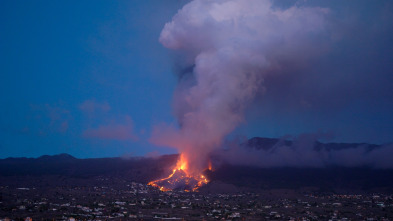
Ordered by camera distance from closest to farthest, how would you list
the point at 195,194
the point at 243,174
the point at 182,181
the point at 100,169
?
1. the point at 195,194
2. the point at 182,181
3. the point at 243,174
4. the point at 100,169

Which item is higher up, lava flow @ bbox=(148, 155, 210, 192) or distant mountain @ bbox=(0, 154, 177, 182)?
distant mountain @ bbox=(0, 154, 177, 182)

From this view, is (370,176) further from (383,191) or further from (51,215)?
(51,215)

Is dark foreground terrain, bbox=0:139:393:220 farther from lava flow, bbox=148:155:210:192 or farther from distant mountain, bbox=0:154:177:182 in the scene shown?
lava flow, bbox=148:155:210:192

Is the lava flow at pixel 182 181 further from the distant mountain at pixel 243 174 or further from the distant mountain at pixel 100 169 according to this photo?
Result: the distant mountain at pixel 100 169

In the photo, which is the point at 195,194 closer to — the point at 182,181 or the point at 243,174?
the point at 182,181

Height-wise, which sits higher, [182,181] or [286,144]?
[286,144]

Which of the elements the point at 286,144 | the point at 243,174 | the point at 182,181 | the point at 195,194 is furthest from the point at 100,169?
the point at 286,144

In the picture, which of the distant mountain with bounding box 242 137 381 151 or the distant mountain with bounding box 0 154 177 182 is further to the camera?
the distant mountain with bounding box 242 137 381 151

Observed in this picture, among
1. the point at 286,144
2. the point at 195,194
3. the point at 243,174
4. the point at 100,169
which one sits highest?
the point at 286,144

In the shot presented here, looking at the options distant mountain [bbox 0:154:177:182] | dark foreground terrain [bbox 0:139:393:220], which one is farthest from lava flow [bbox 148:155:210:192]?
distant mountain [bbox 0:154:177:182]
